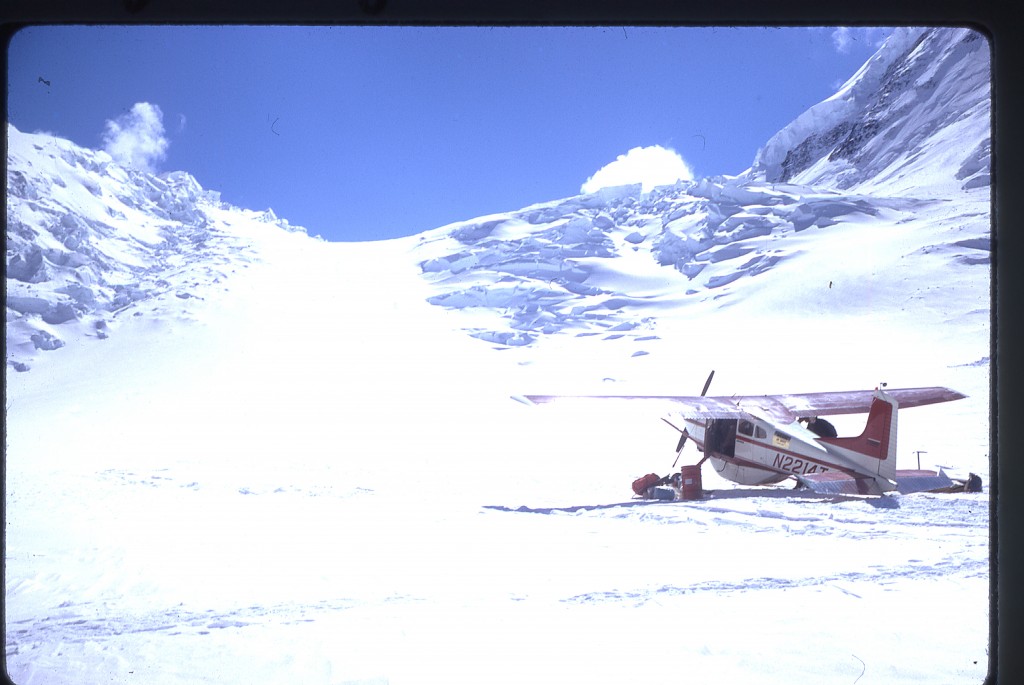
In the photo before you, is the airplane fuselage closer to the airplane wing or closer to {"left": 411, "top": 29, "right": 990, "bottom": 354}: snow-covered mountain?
the airplane wing

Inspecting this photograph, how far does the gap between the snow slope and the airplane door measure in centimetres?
65

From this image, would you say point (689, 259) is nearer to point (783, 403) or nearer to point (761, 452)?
point (783, 403)

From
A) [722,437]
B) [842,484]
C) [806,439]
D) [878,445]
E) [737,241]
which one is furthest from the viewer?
[737,241]

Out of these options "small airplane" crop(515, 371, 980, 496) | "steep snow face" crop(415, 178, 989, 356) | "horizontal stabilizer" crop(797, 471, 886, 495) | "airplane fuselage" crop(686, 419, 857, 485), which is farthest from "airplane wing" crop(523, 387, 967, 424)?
"steep snow face" crop(415, 178, 989, 356)

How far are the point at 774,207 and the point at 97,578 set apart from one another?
144 feet

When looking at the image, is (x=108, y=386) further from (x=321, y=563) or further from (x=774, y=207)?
(x=774, y=207)

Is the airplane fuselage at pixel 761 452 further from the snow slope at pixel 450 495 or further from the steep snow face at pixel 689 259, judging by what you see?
the steep snow face at pixel 689 259

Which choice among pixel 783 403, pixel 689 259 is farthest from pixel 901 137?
pixel 783 403

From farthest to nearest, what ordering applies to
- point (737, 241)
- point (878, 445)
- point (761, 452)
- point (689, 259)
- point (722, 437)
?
point (737, 241) → point (689, 259) → point (722, 437) → point (761, 452) → point (878, 445)

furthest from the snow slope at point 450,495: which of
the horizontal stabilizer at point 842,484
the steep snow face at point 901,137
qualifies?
the steep snow face at point 901,137

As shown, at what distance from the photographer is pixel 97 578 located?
13.9ft

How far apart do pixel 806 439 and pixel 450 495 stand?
13.6 ft

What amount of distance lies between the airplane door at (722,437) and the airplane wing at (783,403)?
0.38m

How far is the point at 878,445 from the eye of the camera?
650 centimetres
